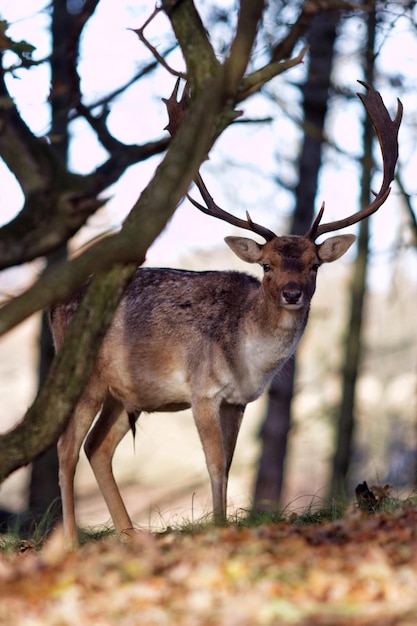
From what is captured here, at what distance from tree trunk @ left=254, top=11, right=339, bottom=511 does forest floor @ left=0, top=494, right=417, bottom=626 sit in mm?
8239

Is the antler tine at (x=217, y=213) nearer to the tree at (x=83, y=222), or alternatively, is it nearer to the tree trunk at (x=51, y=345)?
the tree at (x=83, y=222)

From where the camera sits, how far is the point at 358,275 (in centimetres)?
1475

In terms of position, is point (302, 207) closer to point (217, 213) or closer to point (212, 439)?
point (217, 213)

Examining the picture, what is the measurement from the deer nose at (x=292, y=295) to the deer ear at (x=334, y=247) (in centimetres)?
70

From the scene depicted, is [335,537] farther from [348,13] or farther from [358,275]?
[358,275]

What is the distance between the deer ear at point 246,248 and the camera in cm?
798

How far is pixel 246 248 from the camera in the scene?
806 centimetres

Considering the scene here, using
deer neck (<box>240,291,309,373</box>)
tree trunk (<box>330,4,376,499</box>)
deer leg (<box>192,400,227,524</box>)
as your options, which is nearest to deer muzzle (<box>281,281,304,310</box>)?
deer neck (<box>240,291,309,373</box>)

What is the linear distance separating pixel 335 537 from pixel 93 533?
10.6ft

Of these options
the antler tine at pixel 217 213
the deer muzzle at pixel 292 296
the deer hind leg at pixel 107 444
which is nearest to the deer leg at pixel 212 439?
the deer hind leg at pixel 107 444

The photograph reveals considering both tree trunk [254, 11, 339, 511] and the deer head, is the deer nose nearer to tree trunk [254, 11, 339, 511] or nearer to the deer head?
the deer head

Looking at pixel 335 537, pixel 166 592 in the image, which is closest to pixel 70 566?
pixel 166 592

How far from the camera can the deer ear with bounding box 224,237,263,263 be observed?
798 cm

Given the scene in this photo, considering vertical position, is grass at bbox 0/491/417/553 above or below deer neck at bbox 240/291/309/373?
below
